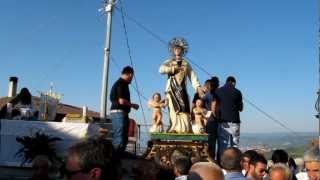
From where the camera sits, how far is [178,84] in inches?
413

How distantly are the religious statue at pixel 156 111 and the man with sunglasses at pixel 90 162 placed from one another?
7.67 meters

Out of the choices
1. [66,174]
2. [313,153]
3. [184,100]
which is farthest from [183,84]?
[66,174]

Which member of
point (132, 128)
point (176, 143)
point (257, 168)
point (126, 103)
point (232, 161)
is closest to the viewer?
point (232, 161)

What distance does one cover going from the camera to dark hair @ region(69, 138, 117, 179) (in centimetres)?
246

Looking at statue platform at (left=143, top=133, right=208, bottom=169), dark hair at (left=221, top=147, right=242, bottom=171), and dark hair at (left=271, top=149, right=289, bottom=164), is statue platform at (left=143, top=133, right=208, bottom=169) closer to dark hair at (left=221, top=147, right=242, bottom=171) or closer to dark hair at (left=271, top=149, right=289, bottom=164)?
dark hair at (left=271, top=149, right=289, bottom=164)

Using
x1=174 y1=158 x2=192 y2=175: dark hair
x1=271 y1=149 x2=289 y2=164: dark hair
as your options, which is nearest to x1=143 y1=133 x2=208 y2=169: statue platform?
x1=271 y1=149 x2=289 y2=164: dark hair

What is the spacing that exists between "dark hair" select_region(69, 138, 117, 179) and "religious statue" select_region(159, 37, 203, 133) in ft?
25.1

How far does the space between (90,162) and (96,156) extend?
4 cm

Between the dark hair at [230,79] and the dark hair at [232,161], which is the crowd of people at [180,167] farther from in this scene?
the dark hair at [230,79]

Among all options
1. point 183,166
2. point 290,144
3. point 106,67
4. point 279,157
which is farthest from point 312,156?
point 106,67

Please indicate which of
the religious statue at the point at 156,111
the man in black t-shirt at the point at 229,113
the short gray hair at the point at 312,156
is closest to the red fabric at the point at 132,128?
the religious statue at the point at 156,111

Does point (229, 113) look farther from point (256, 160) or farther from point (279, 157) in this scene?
point (256, 160)

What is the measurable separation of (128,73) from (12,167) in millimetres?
2525

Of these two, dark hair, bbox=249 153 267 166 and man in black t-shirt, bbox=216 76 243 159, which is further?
man in black t-shirt, bbox=216 76 243 159
